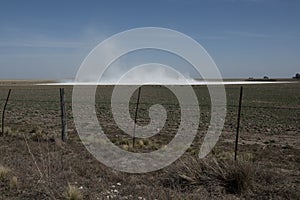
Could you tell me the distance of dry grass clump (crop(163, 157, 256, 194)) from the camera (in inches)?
260

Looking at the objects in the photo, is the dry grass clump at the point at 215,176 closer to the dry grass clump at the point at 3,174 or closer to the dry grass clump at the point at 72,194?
the dry grass clump at the point at 72,194

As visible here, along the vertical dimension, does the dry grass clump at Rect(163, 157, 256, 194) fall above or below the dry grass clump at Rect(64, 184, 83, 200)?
above

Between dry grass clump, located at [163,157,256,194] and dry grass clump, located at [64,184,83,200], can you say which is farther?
dry grass clump, located at [163,157,256,194]

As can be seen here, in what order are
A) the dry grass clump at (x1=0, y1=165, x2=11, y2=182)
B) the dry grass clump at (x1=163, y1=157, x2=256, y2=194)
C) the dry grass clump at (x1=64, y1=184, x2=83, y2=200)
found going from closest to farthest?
1. the dry grass clump at (x1=64, y1=184, x2=83, y2=200)
2. the dry grass clump at (x1=163, y1=157, x2=256, y2=194)
3. the dry grass clump at (x1=0, y1=165, x2=11, y2=182)

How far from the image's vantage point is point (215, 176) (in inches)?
272

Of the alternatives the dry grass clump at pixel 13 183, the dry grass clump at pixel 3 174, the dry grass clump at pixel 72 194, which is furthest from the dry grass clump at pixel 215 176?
the dry grass clump at pixel 3 174

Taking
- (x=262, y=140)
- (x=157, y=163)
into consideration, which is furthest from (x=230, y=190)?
(x=262, y=140)

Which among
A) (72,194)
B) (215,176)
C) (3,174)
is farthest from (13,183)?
(215,176)

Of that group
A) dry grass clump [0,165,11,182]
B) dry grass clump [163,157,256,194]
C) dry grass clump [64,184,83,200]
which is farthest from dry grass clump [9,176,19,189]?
dry grass clump [163,157,256,194]

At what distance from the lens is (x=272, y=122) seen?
2048 centimetres

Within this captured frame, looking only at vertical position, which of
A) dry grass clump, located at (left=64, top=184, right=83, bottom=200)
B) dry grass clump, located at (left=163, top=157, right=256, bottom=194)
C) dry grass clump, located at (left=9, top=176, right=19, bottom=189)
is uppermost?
dry grass clump, located at (left=163, top=157, right=256, bottom=194)

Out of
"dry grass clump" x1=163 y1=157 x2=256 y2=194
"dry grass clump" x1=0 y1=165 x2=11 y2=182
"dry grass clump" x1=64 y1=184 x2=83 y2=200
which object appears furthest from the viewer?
"dry grass clump" x1=0 y1=165 x2=11 y2=182

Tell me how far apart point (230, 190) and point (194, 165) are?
86 centimetres

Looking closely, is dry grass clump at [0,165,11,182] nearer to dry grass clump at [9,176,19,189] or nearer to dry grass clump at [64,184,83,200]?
dry grass clump at [9,176,19,189]
